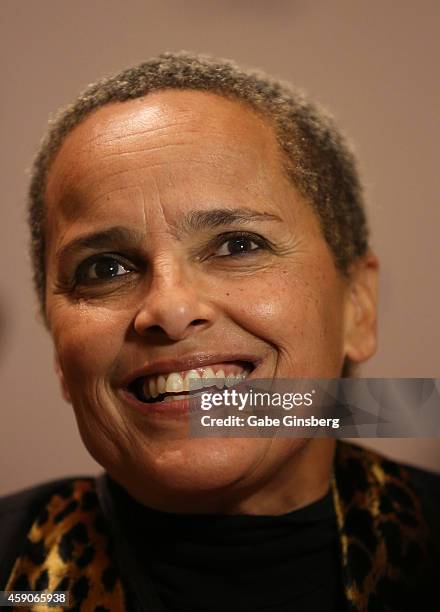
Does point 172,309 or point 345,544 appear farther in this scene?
point 345,544

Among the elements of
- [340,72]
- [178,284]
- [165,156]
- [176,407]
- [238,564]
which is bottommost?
[238,564]

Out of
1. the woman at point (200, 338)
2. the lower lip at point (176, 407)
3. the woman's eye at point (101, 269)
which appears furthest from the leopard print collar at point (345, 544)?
the woman's eye at point (101, 269)

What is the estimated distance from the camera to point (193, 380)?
78cm

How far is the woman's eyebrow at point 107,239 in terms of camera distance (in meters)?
0.81

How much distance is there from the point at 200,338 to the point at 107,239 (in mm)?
178

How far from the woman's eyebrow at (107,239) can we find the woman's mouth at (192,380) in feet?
0.56

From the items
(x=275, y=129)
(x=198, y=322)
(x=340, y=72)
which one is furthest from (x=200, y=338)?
(x=340, y=72)

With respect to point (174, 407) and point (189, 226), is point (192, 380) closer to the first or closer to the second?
point (174, 407)

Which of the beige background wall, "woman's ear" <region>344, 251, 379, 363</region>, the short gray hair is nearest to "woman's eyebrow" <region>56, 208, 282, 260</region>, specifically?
the short gray hair

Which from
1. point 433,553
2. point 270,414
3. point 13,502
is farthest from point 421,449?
point 13,502

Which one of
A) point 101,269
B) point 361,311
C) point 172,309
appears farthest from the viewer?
point 361,311

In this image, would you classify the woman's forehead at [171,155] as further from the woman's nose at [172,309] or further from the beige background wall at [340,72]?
the beige background wall at [340,72]

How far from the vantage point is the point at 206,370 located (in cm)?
78

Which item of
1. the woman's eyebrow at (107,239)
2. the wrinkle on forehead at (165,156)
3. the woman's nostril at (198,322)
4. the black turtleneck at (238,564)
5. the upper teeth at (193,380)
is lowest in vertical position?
the black turtleneck at (238,564)
